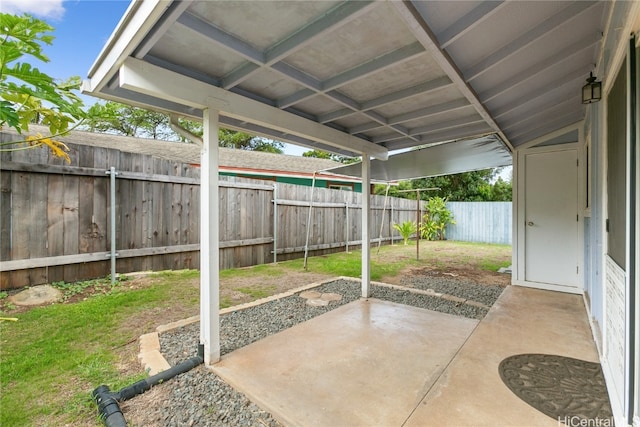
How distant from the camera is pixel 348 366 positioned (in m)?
2.38

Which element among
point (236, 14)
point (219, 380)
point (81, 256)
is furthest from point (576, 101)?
point (81, 256)

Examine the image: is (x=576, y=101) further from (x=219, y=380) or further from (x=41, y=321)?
(x=41, y=321)

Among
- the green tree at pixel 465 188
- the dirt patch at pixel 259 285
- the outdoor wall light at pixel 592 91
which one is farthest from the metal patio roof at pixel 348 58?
the green tree at pixel 465 188

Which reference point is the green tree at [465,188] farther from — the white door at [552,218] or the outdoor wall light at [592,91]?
the outdoor wall light at [592,91]

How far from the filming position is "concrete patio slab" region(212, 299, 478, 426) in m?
1.87

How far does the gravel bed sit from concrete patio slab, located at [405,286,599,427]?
43 centimetres

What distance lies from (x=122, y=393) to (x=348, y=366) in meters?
1.61

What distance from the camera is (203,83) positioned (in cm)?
236

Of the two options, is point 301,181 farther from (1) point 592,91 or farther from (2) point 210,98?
(1) point 592,91

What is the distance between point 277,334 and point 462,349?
1770mm

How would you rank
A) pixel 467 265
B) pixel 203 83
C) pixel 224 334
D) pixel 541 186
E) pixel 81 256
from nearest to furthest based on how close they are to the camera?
pixel 203 83 → pixel 224 334 → pixel 81 256 → pixel 541 186 → pixel 467 265

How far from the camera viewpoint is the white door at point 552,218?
14.6 feet

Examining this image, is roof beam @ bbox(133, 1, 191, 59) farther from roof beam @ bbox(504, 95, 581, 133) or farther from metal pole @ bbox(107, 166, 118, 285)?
roof beam @ bbox(504, 95, 581, 133)

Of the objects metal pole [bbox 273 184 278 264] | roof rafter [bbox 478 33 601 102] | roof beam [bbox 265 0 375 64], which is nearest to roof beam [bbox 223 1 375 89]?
roof beam [bbox 265 0 375 64]
